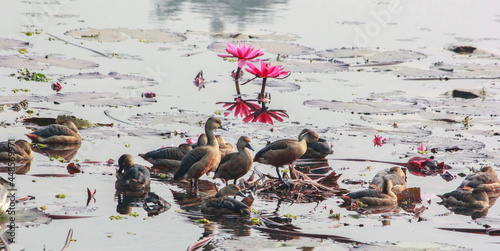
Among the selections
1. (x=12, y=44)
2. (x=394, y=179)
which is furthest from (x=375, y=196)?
(x=12, y=44)

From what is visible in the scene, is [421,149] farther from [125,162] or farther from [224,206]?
[125,162]

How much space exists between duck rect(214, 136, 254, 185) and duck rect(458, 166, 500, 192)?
2.63 metres

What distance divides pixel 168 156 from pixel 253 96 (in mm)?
4744

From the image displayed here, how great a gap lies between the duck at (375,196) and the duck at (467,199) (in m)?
0.67

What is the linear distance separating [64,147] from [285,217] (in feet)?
12.6

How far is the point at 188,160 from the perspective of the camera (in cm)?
917

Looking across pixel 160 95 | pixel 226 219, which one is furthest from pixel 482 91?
pixel 226 219

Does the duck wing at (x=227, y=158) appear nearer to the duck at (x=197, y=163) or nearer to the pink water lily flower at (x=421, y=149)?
the duck at (x=197, y=163)

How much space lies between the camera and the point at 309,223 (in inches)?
316

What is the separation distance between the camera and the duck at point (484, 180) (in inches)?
361

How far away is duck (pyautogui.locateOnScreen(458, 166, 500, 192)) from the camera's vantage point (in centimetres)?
917

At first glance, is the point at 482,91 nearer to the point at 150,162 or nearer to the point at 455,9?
the point at 150,162

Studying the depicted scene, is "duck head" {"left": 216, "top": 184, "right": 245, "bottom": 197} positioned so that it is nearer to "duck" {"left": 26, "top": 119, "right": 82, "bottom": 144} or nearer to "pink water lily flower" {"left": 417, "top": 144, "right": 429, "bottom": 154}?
"duck" {"left": 26, "top": 119, "right": 82, "bottom": 144}

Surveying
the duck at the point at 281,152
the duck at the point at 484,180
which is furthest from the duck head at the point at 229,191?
the duck at the point at 484,180
